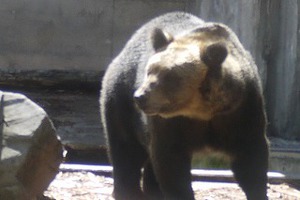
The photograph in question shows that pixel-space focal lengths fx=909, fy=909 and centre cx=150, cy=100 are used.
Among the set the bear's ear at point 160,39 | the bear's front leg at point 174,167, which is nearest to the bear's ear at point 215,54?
the bear's ear at point 160,39

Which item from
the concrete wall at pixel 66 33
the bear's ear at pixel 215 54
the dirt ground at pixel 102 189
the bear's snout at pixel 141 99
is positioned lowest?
the dirt ground at pixel 102 189

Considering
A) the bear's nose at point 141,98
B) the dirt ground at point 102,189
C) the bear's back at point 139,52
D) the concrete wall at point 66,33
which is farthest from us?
the concrete wall at point 66,33

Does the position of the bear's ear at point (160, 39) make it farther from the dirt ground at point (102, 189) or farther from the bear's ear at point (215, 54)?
the dirt ground at point (102, 189)

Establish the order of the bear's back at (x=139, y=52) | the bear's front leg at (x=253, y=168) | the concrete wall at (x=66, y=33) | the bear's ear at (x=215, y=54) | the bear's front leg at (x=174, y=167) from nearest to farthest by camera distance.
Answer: the bear's ear at (x=215, y=54), the bear's front leg at (x=174, y=167), the bear's front leg at (x=253, y=168), the bear's back at (x=139, y=52), the concrete wall at (x=66, y=33)

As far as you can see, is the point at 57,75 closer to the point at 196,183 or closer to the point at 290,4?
the point at 290,4

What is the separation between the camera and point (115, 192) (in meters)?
7.20

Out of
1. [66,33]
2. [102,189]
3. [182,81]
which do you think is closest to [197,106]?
[182,81]

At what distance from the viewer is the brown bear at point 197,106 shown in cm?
568

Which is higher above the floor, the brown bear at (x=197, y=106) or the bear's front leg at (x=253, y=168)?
the brown bear at (x=197, y=106)

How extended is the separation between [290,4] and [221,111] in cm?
411

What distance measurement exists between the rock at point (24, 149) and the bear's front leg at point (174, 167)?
0.86 m

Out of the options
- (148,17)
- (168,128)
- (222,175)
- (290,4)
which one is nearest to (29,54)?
(148,17)

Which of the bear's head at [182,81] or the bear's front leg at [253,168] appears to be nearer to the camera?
the bear's head at [182,81]

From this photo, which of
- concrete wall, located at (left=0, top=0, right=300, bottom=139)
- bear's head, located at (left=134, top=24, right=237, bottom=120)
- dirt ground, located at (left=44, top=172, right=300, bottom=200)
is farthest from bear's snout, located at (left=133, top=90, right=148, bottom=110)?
concrete wall, located at (left=0, top=0, right=300, bottom=139)
